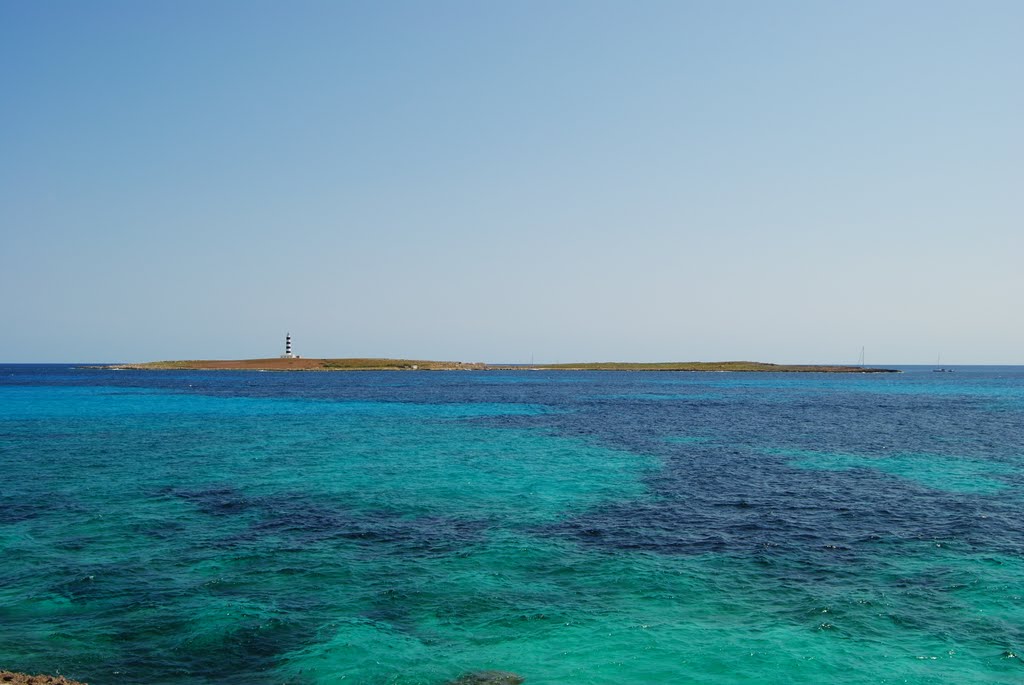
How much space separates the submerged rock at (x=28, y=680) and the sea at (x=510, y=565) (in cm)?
98

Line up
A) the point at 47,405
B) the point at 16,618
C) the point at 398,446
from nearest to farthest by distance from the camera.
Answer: the point at 16,618
the point at 398,446
the point at 47,405

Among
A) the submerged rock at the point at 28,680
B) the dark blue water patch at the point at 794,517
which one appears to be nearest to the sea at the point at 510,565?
the dark blue water patch at the point at 794,517

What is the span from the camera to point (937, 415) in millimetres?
76188

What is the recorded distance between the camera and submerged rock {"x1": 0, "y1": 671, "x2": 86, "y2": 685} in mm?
12000

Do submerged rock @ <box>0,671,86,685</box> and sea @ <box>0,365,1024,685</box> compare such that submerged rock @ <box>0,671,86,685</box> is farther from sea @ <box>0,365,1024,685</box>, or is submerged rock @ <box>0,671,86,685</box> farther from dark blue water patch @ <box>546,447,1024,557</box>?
dark blue water patch @ <box>546,447,1024,557</box>

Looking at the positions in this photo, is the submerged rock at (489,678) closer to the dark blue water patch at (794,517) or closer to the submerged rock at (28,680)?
the submerged rock at (28,680)

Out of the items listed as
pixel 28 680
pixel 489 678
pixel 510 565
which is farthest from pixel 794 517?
pixel 28 680

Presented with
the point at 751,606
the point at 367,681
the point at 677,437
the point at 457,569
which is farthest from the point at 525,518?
the point at 677,437

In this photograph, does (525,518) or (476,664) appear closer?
(476,664)

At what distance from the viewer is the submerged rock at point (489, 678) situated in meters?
13.4

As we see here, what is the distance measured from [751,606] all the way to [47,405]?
92.2 meters

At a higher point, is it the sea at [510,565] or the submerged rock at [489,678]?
the sea at [510,565]

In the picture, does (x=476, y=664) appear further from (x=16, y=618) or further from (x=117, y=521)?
(x=117, y=521)

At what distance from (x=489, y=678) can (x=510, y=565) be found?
7020 mm
